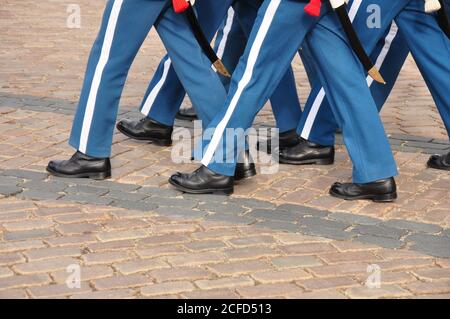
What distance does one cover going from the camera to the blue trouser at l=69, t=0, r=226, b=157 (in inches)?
223

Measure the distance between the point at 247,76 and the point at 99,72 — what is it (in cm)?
77

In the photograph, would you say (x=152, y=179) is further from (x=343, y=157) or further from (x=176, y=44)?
(x=343, y=157)

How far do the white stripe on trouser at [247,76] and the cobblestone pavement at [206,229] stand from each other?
0.80 ft

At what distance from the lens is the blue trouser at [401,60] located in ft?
19.0

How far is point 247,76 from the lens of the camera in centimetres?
556

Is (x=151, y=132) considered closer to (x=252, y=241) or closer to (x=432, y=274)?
(x=252, y=241)

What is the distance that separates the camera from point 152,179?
19.5 feet

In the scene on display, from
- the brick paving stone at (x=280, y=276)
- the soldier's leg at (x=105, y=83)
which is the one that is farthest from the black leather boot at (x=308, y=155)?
the brick paving stone at (x=280, y=276)

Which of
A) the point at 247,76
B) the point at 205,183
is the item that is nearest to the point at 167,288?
the point at 205,183

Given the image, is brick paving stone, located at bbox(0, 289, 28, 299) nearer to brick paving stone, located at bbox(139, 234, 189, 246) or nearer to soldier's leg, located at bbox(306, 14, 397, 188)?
brick paving stone, located at bbox(139, 234, 189, 246)

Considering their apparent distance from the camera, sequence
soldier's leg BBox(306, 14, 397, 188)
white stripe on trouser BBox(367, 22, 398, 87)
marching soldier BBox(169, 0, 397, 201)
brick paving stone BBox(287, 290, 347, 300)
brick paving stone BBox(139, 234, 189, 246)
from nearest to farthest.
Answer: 1. brick paving stone BBox(287, 290, 347, 300)
2. brick paving stone BBox(139, 234, 189, 246)
3. marching soldier BBox(169, 0, 397, 201)
4. soldier's leg BBox(306, 14, 397, 188)
5. white stripe on trouser BBox(367, 22, 398, 87)

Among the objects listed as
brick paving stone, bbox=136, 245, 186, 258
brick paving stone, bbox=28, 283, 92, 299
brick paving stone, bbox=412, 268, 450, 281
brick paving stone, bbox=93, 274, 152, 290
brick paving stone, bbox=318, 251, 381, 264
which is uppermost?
brick paving stone, bbox=28, 283, 92, 299

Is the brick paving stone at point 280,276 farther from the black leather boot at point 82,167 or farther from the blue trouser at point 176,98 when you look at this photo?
the blue trouser at point 176,98

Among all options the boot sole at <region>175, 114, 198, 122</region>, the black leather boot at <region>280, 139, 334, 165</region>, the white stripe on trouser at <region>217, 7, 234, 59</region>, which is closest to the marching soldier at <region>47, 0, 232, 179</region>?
the black leather boot at <region>280, 139, 334, 165</region>
